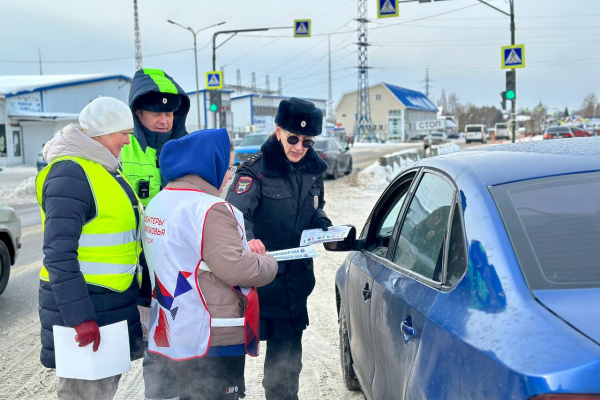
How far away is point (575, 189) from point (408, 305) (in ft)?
2.42

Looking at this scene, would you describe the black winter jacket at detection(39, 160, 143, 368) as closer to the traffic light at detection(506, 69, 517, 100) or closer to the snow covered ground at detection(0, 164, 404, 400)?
the snow covered ground at detection(0, 164, 404, 400)

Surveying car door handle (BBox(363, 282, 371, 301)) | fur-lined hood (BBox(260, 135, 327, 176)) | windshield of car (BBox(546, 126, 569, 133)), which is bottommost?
car door handle (BBox(363, 282, 371, 301))

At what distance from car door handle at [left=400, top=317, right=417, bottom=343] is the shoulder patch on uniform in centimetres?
127

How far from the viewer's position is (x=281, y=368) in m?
3.22

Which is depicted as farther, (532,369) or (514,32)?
(514,32)

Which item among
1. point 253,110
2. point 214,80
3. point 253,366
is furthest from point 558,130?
point 253,366

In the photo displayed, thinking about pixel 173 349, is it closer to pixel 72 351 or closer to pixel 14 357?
pixel 72 351

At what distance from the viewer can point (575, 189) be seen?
2.06 m

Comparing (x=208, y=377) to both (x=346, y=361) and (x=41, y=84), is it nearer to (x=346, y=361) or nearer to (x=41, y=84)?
(x=346, y=361)

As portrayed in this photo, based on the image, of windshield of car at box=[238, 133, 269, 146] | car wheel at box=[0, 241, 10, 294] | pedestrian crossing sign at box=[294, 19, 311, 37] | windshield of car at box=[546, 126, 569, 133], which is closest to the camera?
car wheel at box=[0, 241, 10, 294]

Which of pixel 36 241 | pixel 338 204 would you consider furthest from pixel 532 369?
pixel 338 204

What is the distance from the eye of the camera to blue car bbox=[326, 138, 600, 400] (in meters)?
1.50

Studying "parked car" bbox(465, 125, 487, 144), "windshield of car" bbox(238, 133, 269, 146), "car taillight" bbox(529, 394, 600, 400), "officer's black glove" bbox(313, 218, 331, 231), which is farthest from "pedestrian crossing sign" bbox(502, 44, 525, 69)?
"parked car" bbox(465, 125, 487, 144)

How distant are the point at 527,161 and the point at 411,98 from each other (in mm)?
93626
